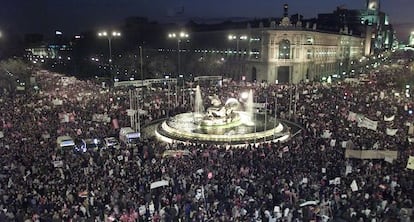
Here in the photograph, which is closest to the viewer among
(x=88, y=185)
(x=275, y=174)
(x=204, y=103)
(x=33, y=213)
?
(x=33, y=213)

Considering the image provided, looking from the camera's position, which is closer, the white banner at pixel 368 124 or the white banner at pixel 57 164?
the white banner at pixel 57 164

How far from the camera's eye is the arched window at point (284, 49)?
Result: 70.2 metres

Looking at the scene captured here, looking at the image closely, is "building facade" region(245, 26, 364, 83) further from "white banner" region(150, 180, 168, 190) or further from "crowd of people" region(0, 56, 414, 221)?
"white banner" region(150, 180, 168, 190)

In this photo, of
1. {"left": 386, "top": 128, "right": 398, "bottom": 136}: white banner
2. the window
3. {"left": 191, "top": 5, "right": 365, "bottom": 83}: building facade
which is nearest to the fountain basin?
{"left": 386, "top": 128, "right": 398, "bottom": 136}: white banner

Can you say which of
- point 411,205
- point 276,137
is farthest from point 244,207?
point 276,137

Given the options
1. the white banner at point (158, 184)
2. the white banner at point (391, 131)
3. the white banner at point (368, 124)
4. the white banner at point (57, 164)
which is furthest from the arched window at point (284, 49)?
the white banner at point (158, 184)

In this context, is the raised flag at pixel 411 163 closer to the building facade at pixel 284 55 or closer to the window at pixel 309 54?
the building facade at pixel 284 55

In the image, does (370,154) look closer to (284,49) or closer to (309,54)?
(284,49)

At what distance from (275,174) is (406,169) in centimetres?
624

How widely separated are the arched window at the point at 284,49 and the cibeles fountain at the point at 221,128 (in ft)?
131

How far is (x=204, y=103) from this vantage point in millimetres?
38781

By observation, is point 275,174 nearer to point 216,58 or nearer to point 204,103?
point 204,103

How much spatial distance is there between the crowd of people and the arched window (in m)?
44.5

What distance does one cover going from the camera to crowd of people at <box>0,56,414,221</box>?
14.7 metres
